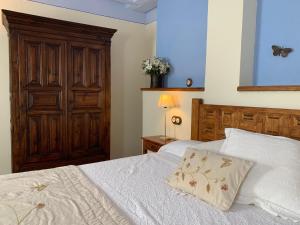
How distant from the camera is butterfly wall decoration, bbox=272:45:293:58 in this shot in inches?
75.6

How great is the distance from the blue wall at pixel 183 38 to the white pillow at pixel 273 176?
4.72ft

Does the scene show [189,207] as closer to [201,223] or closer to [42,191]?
[201,223]

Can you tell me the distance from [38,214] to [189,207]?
2.32ft

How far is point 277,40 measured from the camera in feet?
6.56

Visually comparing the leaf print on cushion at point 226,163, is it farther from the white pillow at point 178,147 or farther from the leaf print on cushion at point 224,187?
the white pillow at point 178,147

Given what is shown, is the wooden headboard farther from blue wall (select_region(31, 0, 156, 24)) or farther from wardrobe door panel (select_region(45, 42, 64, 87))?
blue wall (select_region(31, 0, 156, 24))

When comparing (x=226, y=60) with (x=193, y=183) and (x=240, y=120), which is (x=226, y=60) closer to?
(x=240, y=120)

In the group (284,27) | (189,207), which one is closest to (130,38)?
(284,27)

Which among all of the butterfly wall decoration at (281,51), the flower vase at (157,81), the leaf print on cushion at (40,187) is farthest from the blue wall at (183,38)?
the leaf print on cushion at (40,187)

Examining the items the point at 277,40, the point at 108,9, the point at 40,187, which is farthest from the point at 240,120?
the point at 108,9

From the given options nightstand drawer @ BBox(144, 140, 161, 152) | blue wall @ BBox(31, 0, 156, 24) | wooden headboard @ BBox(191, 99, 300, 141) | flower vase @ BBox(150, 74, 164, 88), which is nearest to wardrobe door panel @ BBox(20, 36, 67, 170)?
blue wall @ BBox(31, 0, 156, 24)

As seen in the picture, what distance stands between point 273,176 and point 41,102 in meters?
2.45

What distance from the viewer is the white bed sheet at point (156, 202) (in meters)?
1.04

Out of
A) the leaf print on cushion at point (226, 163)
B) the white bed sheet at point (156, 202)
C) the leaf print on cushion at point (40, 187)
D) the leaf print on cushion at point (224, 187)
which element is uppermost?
the leaf print on cushion at point (226, 163)
